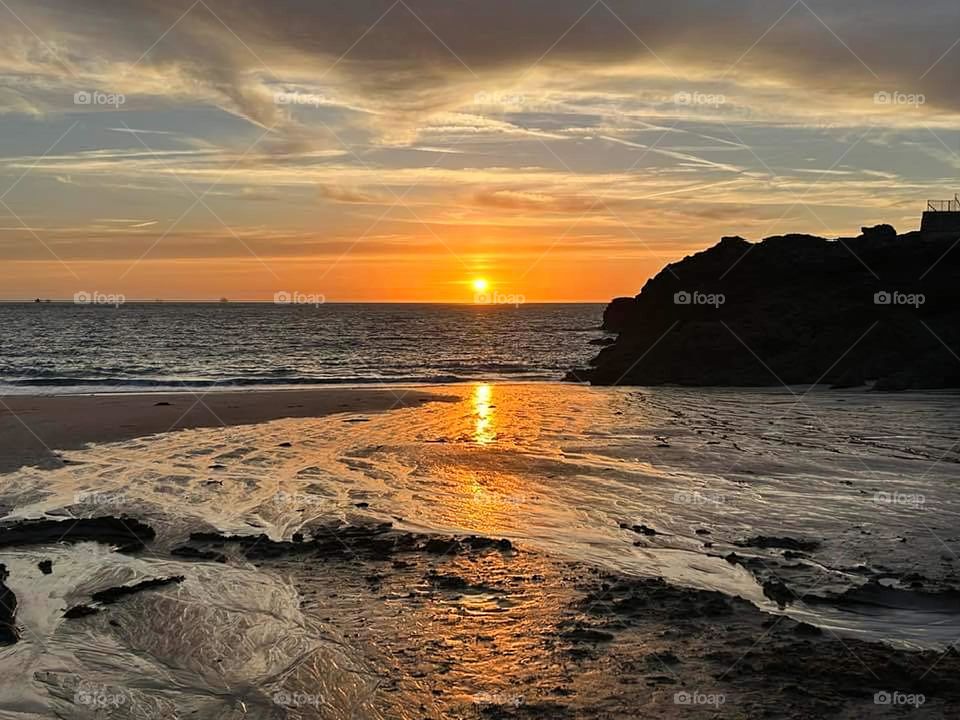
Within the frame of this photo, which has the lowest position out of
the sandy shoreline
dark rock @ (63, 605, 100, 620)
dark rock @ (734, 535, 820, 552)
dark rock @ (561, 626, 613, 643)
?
dark rock @ (63, 605, 100, 620)

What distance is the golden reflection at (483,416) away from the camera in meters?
23.1

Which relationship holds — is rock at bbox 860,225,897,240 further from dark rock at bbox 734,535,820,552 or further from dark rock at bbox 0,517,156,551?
dark rock at bbox 0,517,156,551

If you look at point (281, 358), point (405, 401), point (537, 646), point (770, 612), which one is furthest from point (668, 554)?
point (281, 358)

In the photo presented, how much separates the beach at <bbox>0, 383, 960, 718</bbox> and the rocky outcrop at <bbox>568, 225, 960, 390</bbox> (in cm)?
1617

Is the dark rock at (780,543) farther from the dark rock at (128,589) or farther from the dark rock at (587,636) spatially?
the dark rock at (128,589)

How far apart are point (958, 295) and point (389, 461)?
3132 centimetres

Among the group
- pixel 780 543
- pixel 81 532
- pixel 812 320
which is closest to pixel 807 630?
pixel 780 543

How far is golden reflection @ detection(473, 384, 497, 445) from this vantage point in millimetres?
23125

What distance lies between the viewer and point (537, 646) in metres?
8.44

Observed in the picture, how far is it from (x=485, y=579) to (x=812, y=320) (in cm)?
3367

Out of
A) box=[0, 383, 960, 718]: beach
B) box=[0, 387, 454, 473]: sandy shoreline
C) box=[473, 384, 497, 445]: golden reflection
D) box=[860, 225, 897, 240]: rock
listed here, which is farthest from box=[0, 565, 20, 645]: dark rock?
box=[860, 225, 897, 240]: rock

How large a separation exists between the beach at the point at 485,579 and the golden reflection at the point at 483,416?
53.7 inches

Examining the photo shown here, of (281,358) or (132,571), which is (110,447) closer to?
(132,571)

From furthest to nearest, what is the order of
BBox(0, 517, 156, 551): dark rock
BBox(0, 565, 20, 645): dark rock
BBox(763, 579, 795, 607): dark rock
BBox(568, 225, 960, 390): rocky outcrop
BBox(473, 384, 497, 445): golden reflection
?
BBox(568, 225, 960, 390): rocky outcrop < BBox(473, 384, 497, 445): golden reflection < BBox(0, 517, 156, 551): dark rock < BBox(763, 579, 795, 607): dark rock < BBox(0, 565, 20, 645): dark rock
